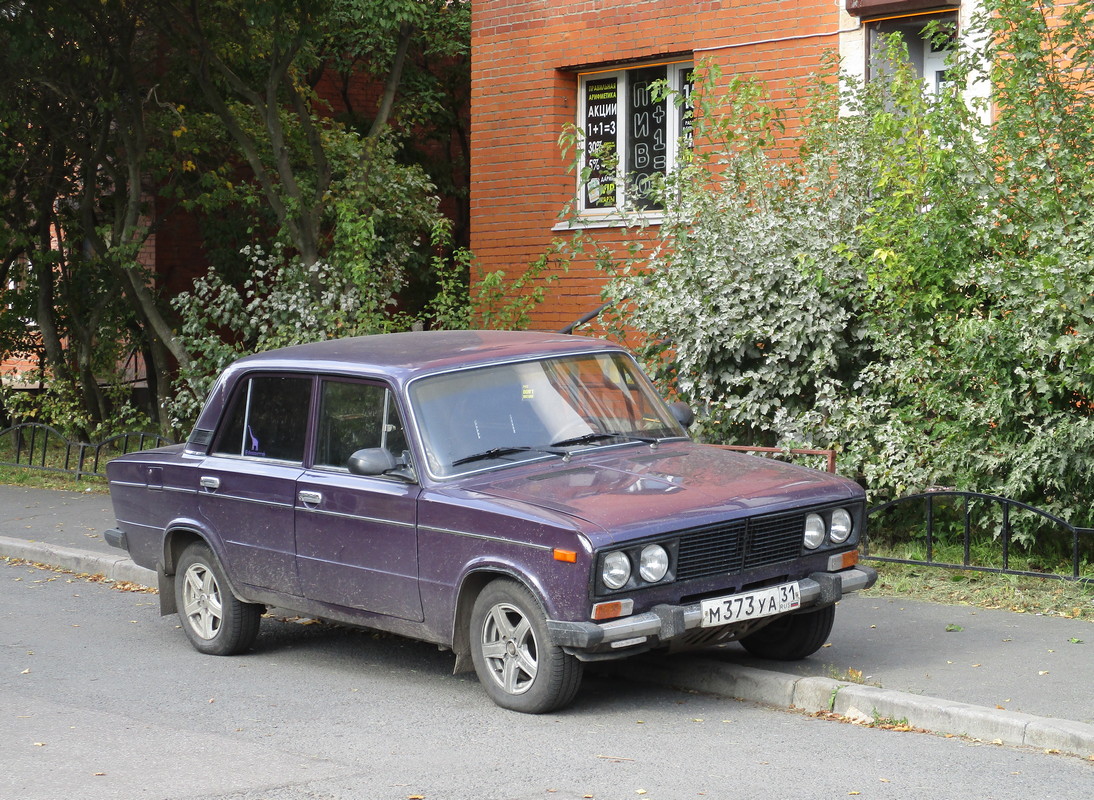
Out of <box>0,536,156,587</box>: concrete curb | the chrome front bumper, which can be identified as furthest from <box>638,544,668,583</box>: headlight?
<box>0,536,156,587</box>: concrete curb

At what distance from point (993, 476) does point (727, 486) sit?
3.57m

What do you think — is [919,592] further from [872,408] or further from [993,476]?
[872,408]

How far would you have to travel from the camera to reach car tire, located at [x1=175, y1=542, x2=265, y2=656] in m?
7.87

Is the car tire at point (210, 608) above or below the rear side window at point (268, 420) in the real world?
below

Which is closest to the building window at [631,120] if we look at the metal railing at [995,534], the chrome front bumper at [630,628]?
the metal railing at [995,534]

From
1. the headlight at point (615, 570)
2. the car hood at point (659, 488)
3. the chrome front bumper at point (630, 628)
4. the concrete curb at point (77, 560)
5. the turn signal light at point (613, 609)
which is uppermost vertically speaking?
the car hood at point (659, 488)

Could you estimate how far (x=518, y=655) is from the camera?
634cm

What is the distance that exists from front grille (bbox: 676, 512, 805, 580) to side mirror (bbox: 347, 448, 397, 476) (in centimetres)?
151

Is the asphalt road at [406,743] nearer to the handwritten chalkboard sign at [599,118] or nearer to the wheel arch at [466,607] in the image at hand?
the wheel arch at [466,607]

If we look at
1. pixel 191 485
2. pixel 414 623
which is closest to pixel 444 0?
pixel 191 485

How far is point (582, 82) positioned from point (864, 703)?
10.6 metres

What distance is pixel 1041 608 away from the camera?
8203 millimetres

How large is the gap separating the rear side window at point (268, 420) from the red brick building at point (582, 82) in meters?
6.80

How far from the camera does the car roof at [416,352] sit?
703cm
